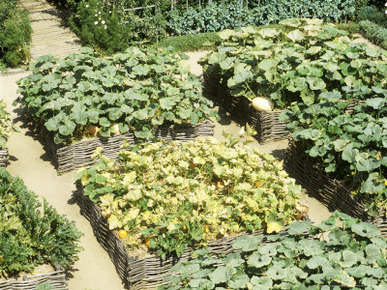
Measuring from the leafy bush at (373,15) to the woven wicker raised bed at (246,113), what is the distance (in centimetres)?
551

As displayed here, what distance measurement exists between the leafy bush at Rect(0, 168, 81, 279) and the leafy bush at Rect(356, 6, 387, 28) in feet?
33.3

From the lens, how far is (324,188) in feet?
26.9

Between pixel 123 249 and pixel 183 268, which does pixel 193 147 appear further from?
pixel 183 268

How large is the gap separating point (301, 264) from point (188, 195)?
5.93ft

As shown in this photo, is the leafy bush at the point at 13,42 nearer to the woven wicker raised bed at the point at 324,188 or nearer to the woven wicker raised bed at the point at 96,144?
the woven wicker raised bed at the point at 96,144

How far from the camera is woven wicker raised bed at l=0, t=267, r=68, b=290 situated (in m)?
6.32

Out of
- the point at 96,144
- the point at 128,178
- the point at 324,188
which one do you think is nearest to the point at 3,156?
the point at 96,144

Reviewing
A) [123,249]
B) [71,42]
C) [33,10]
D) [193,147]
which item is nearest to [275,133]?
[193,147]

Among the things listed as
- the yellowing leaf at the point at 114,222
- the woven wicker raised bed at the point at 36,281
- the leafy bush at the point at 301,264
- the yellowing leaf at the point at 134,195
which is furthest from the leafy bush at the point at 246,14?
the leafy bush at the point at 301,264

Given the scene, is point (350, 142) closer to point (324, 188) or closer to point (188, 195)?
point (324, 188)

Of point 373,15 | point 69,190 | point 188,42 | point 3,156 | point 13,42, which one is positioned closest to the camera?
point 69,190

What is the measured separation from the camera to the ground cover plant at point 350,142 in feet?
24.4

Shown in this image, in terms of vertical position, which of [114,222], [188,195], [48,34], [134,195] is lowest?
[48,34]

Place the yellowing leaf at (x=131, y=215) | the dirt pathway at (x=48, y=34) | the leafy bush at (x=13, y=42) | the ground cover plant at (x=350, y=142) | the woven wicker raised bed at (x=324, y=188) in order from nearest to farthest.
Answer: the yellowing leaf at (x=131, y=215)
the ground cover plant at (x=350, y=142)
the woven wicker raised bed at (x=324, y=188)
the leafy bush at (x=13, y=42)
the dirt pathway at (x=48, y=34)
